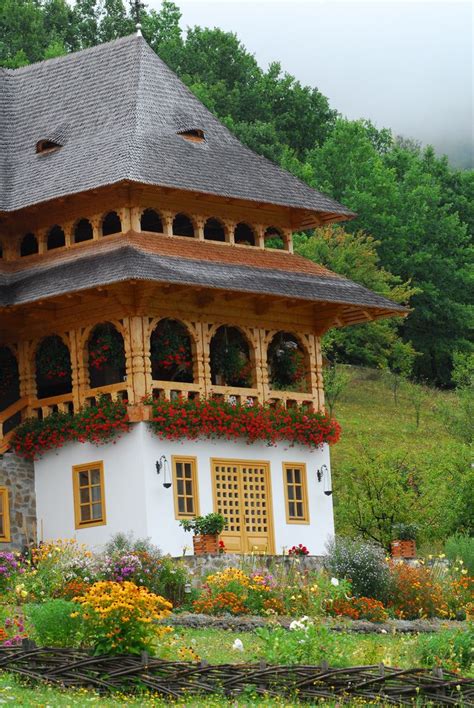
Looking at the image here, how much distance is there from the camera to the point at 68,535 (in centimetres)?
3628

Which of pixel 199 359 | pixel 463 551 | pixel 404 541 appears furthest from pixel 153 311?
pixel 463 551

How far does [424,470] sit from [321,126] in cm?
3793

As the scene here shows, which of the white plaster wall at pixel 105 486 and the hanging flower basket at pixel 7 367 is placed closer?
the white plaster wall at pixel 105 486

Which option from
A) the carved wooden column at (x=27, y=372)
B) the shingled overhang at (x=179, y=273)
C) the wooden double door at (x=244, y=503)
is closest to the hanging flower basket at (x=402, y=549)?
the wooden double door at (x=244, y=503)

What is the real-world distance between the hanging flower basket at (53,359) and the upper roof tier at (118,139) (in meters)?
3.03

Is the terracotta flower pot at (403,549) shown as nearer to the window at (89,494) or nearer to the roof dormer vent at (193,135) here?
the window at (89,494)

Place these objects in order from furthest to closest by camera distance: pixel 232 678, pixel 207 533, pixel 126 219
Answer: pixel 126 219 < pixel 207 533 < pixel 232 678

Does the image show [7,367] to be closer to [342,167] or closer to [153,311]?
[153,311]

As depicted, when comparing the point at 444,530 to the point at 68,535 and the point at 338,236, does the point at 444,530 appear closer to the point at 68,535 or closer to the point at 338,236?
the point at 68,535

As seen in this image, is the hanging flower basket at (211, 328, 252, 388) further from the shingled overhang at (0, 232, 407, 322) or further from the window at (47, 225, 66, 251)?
the window at (47, 225, 66, 251)

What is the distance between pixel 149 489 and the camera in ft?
115

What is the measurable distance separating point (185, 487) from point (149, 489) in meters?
1.14

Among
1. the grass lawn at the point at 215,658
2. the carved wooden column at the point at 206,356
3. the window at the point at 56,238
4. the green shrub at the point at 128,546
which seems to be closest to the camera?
the grass lawn at the point at 215,658

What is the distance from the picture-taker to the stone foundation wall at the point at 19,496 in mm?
36562
